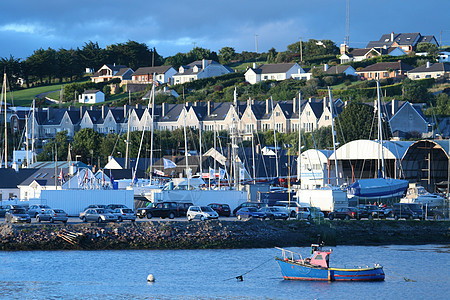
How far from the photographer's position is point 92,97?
591 ft

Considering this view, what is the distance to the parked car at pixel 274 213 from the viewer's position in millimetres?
57844

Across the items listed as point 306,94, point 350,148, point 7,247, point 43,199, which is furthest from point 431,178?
point 306,94

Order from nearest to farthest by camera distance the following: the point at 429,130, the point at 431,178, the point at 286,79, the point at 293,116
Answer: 1. the point at 431,178
2. the point at 429,130
3. the point at 293,116
4. the point at 286,79

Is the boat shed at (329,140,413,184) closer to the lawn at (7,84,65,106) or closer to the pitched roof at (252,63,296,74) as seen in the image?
the pitched roof at (252,63,296,74)

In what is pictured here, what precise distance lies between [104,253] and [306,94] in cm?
10584

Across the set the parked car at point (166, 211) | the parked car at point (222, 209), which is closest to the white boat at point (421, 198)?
the parked car at point (222, 209)

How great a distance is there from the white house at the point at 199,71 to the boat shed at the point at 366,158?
99.1 metres

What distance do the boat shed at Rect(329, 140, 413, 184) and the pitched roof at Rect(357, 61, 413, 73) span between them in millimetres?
78245

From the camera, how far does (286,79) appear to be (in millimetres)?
169375

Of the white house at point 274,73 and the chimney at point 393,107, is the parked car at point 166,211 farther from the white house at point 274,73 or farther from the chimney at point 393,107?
the white house at point 274,73

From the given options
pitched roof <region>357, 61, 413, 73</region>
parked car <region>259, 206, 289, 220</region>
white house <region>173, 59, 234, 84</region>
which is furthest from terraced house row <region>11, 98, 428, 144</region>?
parked car <region>259, 206, 289, 220</region>

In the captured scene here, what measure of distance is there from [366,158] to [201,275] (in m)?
44.9

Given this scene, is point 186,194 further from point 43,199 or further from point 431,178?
point 431,178

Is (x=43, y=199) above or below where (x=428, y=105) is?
below
